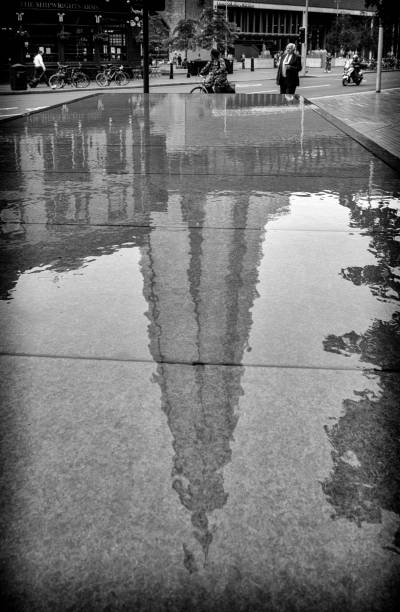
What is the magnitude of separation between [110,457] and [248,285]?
1.91 metres

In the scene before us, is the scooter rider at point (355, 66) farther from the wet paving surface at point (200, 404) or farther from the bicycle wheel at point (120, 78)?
the wet paving surface at point (200, 404)

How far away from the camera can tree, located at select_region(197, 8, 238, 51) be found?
61.7 metres

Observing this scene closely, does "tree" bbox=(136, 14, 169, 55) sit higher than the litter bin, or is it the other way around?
"tree" bbox=(136, 14, 169, 55)

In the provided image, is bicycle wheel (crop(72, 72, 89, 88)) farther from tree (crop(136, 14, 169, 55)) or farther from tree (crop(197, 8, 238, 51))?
tree (crop(197, 8, 238, 51))

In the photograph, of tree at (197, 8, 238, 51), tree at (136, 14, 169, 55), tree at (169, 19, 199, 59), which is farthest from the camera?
tree at (197, 8, 238, 51)

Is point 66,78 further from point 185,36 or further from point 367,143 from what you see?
point 185,36

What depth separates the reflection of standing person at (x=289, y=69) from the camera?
21438 mm

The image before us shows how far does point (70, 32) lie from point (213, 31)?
2256 cm

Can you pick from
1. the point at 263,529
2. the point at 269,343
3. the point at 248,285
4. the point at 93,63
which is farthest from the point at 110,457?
the point at 93,63

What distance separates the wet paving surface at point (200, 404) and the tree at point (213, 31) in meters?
60.0

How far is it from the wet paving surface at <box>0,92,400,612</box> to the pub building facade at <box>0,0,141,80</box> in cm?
3687

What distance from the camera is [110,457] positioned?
2186 millimetres

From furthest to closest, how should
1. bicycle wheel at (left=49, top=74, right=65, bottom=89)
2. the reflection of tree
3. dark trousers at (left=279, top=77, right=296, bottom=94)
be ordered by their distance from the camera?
bicycle wheel at (left=49, top=74, right=65, bottom=89) < dark trousers at (left=279, top=77, right=296, bottom=94) < the reflection of tree

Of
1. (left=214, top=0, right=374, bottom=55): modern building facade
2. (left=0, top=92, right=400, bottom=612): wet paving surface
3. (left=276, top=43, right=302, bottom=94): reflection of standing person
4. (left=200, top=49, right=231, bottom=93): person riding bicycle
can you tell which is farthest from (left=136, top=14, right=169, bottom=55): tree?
(left=0, top=92, right=400, bottom=612): wet paving surface
